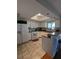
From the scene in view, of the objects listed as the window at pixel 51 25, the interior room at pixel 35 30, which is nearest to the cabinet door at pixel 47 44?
the interior room at pixel 35 30

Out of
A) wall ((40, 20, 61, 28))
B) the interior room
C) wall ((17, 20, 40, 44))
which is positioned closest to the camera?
wall ((40, 20, 61, 28))

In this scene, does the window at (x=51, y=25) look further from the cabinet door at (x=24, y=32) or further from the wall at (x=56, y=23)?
the cabinet door at (x=24, y=32)

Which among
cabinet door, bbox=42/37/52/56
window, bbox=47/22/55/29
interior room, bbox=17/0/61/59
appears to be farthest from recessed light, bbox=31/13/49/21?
cabinet door, bbox=42/37/52/56

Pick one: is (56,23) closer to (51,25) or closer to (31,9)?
(51,25)

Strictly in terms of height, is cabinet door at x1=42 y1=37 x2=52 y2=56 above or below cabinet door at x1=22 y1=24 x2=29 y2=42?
below

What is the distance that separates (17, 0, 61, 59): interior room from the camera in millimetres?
1025

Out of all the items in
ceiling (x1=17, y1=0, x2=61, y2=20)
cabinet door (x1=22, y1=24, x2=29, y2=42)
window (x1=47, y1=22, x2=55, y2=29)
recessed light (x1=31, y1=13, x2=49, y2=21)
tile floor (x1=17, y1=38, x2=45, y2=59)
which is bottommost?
tile floor (x1=17, y1=38, x2=45, y2=59)

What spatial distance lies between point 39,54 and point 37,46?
4.4 inches

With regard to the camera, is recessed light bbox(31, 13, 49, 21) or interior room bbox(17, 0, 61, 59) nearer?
interior room bbox(17, 0, 61, 59)

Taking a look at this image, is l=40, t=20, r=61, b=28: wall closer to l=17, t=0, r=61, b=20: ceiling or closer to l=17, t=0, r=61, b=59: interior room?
l=17, t=0, r=61, b=59: interior room
